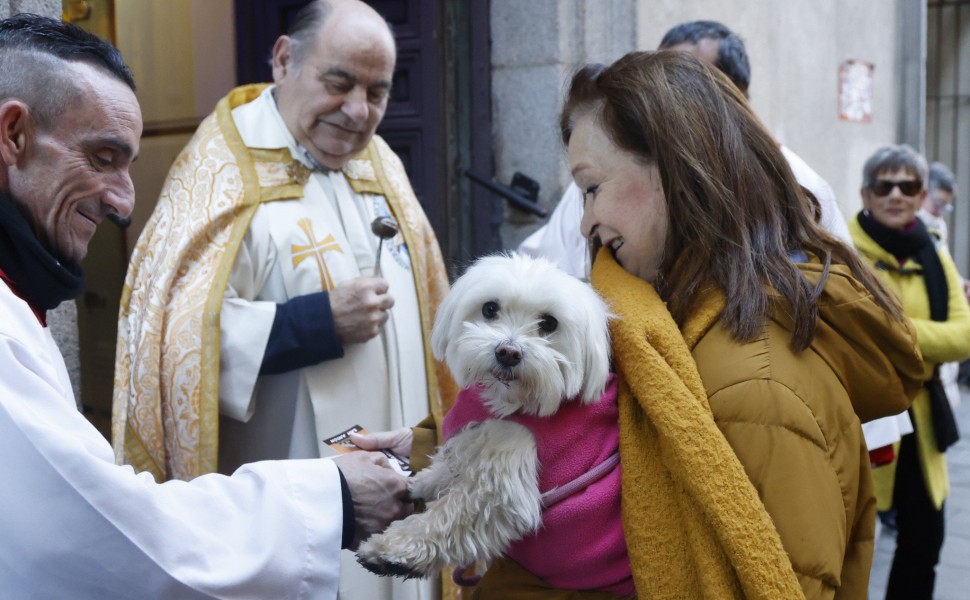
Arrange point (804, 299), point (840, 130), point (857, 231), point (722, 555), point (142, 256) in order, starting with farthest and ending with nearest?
point (840, 130) < point (857, 231) < point (142, 256) < point (804, 299) < point (722, 555)

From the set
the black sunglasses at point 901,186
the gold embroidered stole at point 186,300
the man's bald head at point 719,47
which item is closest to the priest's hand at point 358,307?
the gold embroidered stole at point 186,300

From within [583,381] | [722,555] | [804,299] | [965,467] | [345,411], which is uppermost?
[804,299]

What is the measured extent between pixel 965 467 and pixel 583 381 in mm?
6413

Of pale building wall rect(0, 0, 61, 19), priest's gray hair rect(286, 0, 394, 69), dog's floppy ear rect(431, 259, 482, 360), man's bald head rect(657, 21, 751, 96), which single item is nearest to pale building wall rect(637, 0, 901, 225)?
man's bald head rect(657, 21, 751, 96)

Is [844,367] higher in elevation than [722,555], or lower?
higher

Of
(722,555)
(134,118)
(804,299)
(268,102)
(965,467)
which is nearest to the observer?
(722,555)

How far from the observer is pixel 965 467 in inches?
272

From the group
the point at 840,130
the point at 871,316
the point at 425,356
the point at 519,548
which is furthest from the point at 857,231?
the point at 840,130

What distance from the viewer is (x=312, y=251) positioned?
2779mm

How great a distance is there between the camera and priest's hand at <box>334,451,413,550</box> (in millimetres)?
1761

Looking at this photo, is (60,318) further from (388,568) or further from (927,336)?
(927,336)

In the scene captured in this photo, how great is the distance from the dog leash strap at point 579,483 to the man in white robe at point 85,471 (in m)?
0.37

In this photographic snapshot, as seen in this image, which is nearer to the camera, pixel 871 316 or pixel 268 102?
pixel 871 316

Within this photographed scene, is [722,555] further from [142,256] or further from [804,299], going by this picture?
[142,256]
